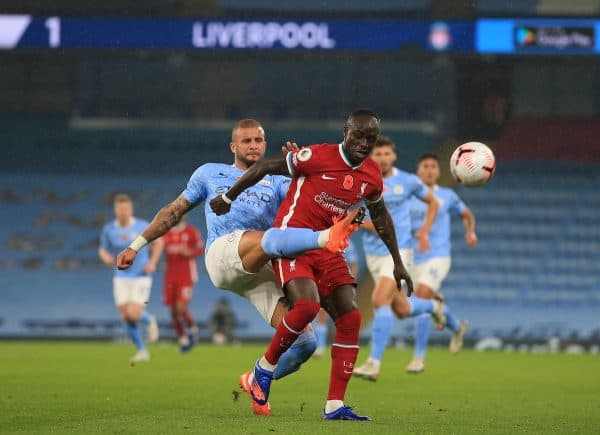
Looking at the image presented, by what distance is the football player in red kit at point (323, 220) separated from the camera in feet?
24.1

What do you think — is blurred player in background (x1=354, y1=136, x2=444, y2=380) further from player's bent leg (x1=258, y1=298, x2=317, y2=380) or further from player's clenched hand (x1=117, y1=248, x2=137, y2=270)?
player's clenched hand (x1=117, y1=248, x2=137, y2=270)

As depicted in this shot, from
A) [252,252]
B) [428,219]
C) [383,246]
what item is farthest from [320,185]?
[428,219]

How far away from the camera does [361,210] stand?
6859 millimetres

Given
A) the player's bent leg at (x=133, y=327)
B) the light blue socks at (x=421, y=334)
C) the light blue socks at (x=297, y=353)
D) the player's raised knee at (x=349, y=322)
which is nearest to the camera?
the player's raised knee at (x=349, y=322)

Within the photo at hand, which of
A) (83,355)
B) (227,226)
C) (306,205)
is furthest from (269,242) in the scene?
(83,355)

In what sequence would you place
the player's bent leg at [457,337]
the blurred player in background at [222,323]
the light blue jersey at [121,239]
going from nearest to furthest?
the player's bent leg at [457,337] < the light blue jersey at [121,239] < the blurred player in background at [222,323]

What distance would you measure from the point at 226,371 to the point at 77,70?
58.0 ft

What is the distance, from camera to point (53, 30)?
78.5ft

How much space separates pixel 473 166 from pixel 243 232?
2276 millimetres

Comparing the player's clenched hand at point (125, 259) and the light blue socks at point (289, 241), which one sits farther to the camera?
the player's clenched hand at point (125, 259)

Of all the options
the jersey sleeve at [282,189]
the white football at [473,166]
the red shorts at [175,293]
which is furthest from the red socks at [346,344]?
the red shorts at [175,293]

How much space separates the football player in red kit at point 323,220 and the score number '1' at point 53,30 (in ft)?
57.4

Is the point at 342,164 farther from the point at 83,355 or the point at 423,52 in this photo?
the point at 423,52

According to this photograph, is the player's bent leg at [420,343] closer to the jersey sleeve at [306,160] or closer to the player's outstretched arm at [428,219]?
the player's outstretched arm at [428,219]
